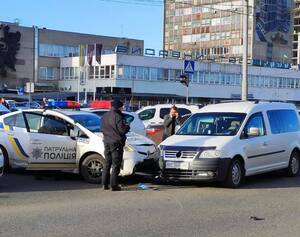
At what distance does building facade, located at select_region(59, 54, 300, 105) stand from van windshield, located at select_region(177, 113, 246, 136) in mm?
56743

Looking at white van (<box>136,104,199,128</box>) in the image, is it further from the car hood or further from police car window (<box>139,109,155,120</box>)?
the car hood

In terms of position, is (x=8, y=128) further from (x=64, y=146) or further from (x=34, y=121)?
(x=64, y=146)

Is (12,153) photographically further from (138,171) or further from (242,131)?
(242,131)

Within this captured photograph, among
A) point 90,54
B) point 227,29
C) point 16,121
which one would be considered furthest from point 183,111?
point 227,29

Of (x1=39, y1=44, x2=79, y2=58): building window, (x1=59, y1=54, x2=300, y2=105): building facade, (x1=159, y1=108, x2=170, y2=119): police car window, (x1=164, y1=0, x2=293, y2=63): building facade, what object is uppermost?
(x1=164, y1=0, x2=293, y2=63): building facade

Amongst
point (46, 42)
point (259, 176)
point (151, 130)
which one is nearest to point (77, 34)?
point (46, 42)

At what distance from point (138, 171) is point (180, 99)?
70365mm

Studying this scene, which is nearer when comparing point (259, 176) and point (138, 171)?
point (138, 171)

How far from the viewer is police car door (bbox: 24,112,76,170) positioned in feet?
40.3

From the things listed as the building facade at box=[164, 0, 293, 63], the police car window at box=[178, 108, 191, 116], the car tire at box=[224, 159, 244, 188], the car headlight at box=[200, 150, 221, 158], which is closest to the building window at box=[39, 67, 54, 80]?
the building facade at box=[164, 0, 293, 63]

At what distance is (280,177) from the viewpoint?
13836mm

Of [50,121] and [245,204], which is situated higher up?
[50,121]

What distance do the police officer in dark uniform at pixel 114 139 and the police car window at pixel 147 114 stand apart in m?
11.1

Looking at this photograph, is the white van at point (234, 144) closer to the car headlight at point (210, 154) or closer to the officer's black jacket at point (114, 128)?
the car headlight at point (210, 154)
